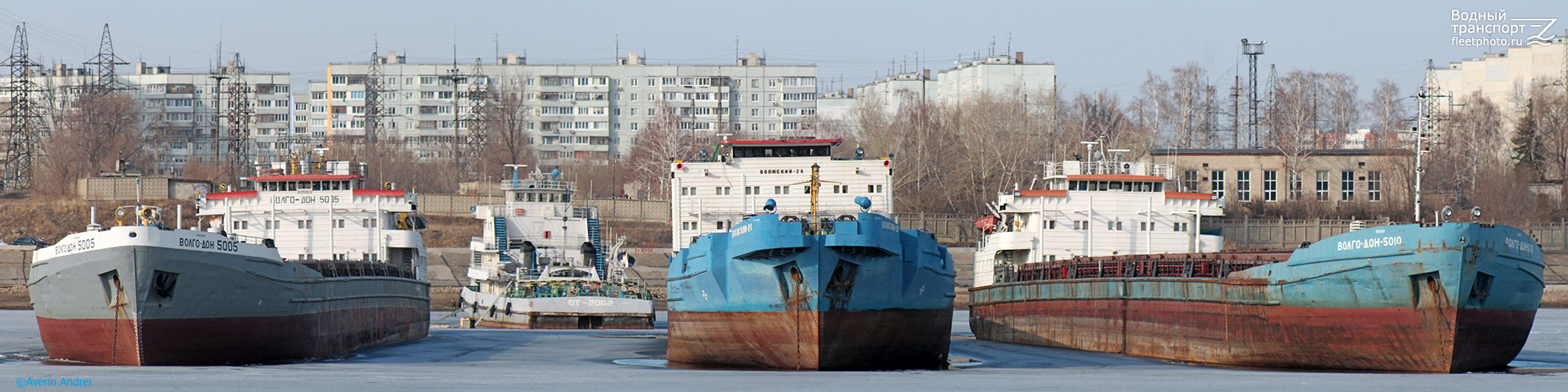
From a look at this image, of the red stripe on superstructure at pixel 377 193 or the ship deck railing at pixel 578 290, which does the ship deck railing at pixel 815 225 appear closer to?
the ship deck railing at pixel 578 290

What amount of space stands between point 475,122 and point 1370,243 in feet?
287

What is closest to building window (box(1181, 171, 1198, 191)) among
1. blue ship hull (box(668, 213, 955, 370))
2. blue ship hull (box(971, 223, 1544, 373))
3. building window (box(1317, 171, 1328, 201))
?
building window (box(1317, 171, 1328, 201))

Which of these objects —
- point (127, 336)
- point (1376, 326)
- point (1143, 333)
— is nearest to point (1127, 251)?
point (1143, 333)

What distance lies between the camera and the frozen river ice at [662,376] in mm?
21500

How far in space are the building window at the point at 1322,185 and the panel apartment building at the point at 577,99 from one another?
173 ft

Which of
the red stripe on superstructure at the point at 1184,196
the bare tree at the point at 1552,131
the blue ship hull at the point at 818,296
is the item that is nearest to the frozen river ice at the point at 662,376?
the blue ship hull at the point at 818,296

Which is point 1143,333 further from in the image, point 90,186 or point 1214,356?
point 90,186

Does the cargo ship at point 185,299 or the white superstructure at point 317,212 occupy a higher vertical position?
the white superstructure at point 317,212

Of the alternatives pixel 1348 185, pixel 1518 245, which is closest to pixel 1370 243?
pixel 1518 245

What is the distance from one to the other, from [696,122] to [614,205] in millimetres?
51438

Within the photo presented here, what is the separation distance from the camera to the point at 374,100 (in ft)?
366

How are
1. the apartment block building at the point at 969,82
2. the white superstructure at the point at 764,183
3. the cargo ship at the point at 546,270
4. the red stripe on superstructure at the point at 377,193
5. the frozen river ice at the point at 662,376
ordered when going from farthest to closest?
1. the apartment block building at the point at 969,82
2. the red stripe on superstructure at the point at 377,193
3. the cargo ship at the point at 546,270
4. the white superstructure at the point at 764,183
5. the frozen river ice at the point at 662,376

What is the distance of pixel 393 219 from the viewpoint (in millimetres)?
42594

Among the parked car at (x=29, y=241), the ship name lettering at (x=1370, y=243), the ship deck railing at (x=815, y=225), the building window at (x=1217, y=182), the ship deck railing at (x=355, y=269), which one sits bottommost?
the parked car at (x=29, y=241)
